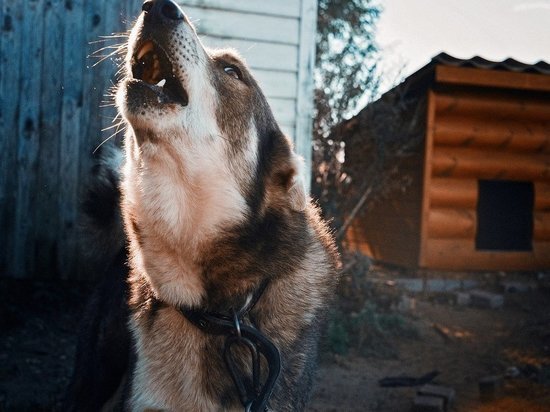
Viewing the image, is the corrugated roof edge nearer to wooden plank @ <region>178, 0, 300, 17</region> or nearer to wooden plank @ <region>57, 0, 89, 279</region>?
wooden plank @ <region>178, 0, 300, 17</region>

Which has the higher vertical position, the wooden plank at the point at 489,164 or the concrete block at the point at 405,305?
the wooden plank at the point at 489,164

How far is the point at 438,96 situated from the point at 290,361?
6.87 metres

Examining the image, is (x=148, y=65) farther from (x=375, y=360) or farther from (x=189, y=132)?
(x=375, y=360)

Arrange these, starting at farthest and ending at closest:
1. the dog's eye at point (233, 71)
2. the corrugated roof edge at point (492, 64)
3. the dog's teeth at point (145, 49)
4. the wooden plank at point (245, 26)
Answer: the corrugated roof edge at point (492, 64) → the wooden plank at point (245, 26) → the dog's eye at point (233, 71) → the dog's teeth at point (145, 49)

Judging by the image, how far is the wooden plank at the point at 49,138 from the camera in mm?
5055

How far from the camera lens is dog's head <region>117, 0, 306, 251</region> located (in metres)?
2.14

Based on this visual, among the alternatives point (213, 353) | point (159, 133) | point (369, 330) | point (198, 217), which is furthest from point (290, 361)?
point (369, 330)

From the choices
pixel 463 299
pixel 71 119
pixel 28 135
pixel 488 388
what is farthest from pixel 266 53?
pixel 463 299

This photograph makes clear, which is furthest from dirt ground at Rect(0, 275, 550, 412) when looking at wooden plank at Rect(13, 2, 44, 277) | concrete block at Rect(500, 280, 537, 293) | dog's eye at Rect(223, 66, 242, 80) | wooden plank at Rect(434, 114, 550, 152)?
wooden plank at Rect(434, 114, 550, 152)

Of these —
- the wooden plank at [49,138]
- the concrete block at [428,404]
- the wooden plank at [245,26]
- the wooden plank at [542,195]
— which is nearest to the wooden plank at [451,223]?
the wooden plank at [542,195]

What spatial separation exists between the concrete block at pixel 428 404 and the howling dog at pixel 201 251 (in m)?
1.51

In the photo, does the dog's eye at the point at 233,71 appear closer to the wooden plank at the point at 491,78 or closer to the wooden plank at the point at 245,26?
the wooden plank at the point at 245,26

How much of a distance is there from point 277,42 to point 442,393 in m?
3.43

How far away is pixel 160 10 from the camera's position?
7.03ft
